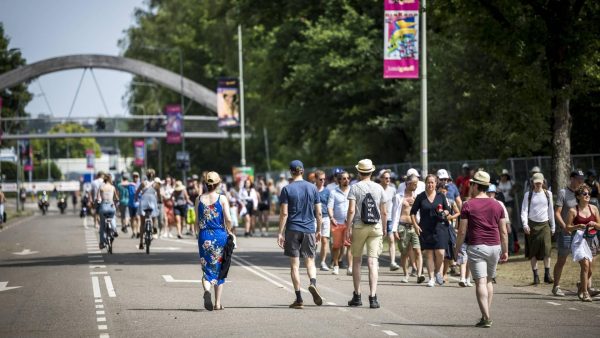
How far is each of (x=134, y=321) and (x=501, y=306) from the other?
5.00 m

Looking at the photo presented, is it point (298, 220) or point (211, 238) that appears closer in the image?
point (211, 238)

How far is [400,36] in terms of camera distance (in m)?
25.2

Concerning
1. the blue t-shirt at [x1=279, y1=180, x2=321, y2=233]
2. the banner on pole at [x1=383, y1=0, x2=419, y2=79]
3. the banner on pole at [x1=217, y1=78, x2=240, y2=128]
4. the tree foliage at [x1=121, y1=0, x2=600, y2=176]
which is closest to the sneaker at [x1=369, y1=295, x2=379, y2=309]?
the blue t-shirt at [x1=279, y1=180, x2=321, y2=233]

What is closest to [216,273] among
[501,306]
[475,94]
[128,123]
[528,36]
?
[501,306]

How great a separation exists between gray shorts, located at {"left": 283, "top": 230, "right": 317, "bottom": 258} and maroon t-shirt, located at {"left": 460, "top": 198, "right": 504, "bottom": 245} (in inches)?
107

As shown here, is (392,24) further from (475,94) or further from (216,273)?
(216,273)

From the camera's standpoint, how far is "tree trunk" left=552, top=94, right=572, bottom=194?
2417cm

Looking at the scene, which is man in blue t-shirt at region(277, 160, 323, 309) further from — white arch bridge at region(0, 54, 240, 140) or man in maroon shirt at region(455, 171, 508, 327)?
white arch bridge at region(0, 54, 240, 140)

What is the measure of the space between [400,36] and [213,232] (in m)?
12.0

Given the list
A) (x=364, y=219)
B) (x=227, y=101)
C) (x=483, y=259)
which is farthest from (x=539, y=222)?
(x=227, y=101)

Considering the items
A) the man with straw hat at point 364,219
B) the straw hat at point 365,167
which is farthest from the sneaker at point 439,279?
the straw hat at point 365,167

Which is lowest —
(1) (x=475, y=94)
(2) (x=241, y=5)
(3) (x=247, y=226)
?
(3) (x=247, y=226)

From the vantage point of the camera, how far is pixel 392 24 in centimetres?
2519

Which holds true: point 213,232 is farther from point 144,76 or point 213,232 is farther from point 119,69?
point 119,69
